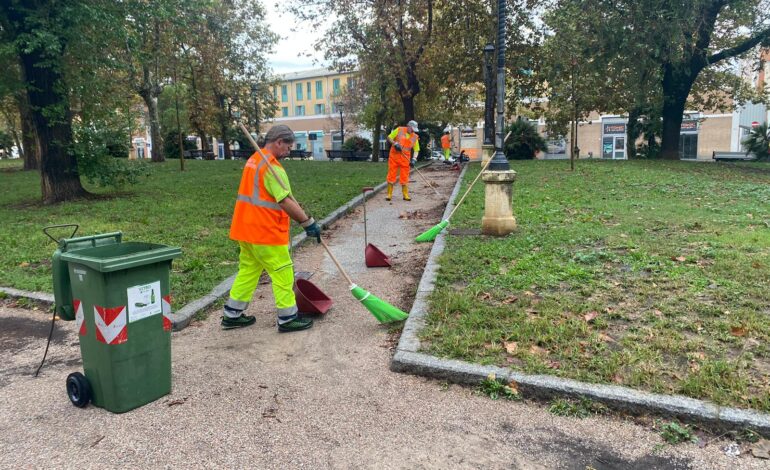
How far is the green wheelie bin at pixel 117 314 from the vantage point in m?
3.13

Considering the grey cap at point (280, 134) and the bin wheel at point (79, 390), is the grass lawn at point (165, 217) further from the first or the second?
the grey cap at point (280, 134)

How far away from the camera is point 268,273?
4.61 meters

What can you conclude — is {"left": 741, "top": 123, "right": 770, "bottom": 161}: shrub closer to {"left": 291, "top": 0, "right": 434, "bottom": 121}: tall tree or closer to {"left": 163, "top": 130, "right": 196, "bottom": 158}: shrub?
{"left": 291, "top": 0, "right": 434, "bottom": 121}: tall tree

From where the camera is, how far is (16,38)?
10.4m

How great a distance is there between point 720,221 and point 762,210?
1.81 metres

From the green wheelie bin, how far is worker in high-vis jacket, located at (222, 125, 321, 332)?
1.03 m

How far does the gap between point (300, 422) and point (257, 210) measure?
1.81 metres

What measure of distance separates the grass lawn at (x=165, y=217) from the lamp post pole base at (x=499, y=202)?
3282 millimetres

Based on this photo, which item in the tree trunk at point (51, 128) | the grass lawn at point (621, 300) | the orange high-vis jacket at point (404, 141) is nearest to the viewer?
the grass lawn at point (621, 300)

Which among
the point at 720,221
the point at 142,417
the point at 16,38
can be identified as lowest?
the point at 142,417

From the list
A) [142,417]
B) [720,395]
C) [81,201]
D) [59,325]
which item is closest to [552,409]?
[720,395]

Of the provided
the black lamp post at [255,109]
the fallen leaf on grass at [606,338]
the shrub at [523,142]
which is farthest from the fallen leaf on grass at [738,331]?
the black lamp post at [255,109]

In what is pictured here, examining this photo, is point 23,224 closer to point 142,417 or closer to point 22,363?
point 22,363

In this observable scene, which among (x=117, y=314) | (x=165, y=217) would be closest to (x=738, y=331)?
(x=117, y=314)
